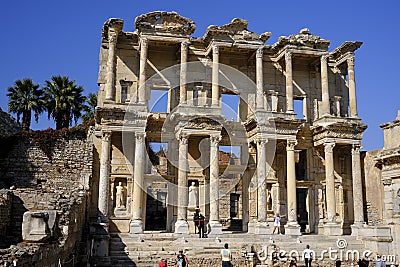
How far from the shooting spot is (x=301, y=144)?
88.0 ft

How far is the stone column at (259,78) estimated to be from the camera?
992 inches

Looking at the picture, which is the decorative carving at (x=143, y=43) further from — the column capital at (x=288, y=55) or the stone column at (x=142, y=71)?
the column capital at (x=288, y=55)

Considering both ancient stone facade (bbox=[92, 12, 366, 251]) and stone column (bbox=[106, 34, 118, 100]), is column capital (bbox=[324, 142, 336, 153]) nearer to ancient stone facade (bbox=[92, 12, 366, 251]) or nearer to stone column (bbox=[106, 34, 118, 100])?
ancient stone facade (bbox=[92, 12, 366, 251])

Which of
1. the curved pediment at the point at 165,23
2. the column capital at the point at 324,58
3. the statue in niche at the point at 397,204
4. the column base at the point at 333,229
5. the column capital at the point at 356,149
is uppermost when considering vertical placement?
the curved pediment at the point at 165,23

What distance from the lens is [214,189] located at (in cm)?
2328

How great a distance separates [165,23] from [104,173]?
893 cm

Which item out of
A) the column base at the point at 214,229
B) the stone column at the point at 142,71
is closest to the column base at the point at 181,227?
the column base at the point at 214,229

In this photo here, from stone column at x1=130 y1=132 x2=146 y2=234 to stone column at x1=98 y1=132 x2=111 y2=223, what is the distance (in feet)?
4.41

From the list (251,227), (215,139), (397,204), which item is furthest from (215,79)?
(397,204)

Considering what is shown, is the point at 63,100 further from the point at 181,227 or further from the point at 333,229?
the point at 333,229

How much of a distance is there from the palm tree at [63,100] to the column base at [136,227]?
14752mm

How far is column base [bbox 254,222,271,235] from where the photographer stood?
23344mm

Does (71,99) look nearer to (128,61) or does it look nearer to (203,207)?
(128,61)

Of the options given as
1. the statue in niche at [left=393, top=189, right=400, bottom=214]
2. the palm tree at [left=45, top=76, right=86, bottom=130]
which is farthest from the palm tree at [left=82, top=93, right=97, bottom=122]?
the statue in niche at [left=393, top=189, right=400, bottom=214]
